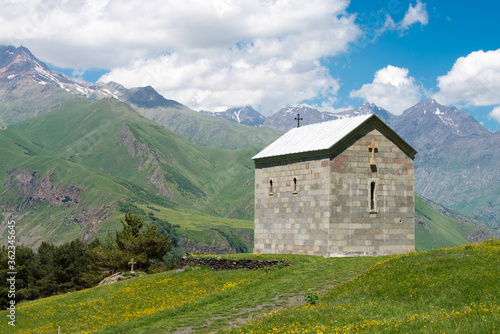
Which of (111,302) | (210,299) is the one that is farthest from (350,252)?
(111,302)

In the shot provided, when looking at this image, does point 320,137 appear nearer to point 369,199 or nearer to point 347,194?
point 347,194

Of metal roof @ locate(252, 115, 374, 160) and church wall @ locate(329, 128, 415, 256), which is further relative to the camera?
metal roof @ locate(252, 115, 374, 160)

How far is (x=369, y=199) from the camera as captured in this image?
4009 cm

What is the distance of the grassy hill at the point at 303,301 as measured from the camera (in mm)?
17828

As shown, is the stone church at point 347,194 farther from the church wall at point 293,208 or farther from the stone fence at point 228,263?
the stone fence at point 228,263

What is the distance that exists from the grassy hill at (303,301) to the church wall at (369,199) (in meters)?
3.84

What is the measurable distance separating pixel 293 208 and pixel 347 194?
191 inches

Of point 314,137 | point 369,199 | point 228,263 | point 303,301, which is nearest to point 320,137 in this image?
point 314,137

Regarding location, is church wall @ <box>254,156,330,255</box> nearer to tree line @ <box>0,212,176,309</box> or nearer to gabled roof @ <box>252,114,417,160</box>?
gabled roof @ <box>252,114,417,160</box>

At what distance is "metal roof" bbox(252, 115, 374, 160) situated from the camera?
40.8m

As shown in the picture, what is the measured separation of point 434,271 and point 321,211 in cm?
1553

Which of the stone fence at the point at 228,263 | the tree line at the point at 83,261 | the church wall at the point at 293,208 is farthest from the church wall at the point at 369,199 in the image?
the tree line at the point at 83,261

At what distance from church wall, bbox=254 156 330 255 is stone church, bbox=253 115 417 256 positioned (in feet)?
0.24

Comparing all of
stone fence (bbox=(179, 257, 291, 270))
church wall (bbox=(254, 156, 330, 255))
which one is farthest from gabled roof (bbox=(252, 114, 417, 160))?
stone fence (bbox=(179, 257, 291, 270))
